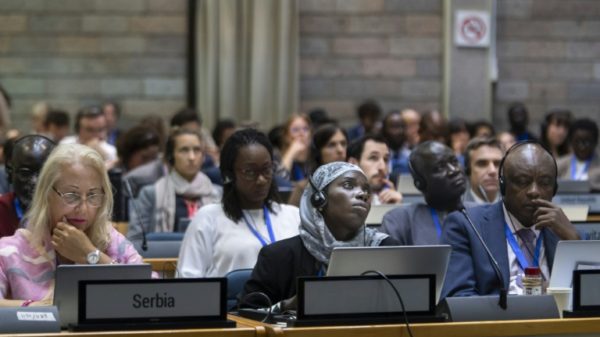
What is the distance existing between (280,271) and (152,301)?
930 millimetres

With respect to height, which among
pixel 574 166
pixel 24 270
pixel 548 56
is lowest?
pixel 574 166

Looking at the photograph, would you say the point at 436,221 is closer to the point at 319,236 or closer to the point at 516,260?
the point at 516,260

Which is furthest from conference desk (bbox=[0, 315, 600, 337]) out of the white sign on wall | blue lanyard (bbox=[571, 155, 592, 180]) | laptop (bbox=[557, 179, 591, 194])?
the white sign on wall

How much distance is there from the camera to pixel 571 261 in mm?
4418

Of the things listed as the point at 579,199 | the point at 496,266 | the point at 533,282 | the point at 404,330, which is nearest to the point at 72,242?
the point at 404,330

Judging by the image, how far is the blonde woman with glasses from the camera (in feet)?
14.4

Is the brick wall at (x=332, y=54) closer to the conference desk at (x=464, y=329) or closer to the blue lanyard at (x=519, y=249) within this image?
the blue lanyard at (x=519, y=249)

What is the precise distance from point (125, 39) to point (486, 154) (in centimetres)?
631

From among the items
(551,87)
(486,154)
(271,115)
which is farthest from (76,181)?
(551,87)

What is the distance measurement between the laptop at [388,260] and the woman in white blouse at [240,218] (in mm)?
1582

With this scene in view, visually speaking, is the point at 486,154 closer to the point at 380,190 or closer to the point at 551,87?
the point at 380,190

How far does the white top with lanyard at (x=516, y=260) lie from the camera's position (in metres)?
4.91

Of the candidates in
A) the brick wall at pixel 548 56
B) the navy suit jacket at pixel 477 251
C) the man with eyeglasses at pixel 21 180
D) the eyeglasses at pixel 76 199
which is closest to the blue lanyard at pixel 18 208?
the man with eyeglasses at pixel 21 180

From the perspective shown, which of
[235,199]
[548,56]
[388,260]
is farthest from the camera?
[548,56]
